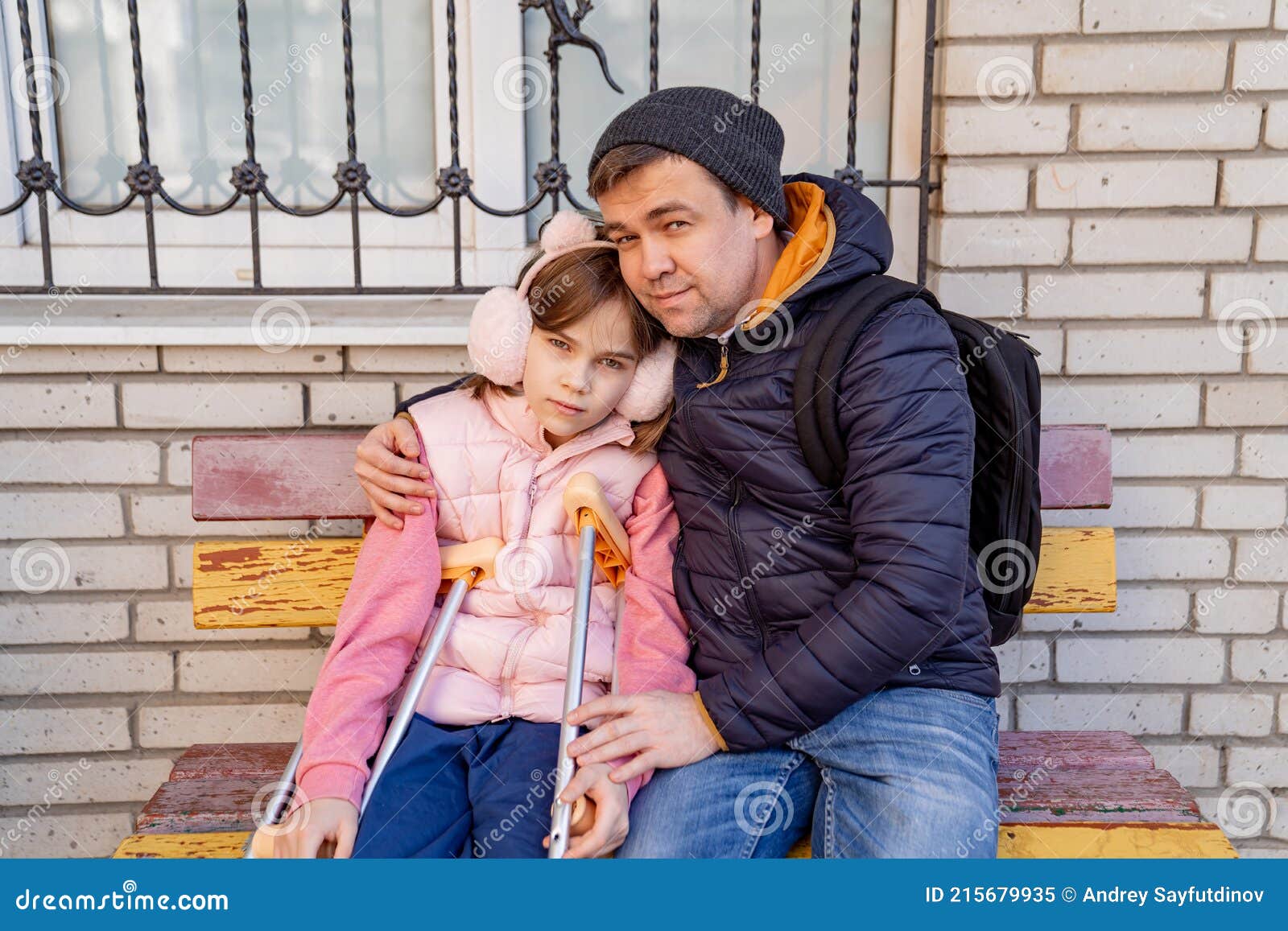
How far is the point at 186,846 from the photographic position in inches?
79.7

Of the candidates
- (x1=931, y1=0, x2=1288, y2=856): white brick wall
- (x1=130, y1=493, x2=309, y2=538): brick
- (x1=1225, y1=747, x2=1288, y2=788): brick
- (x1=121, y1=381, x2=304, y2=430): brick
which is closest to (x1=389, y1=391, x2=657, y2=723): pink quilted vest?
(x1=121, y1=381, x2=304, y2=430): brick

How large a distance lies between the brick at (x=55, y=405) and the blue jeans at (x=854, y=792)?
161 cm

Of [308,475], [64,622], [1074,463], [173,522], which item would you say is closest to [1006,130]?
[1074,463]

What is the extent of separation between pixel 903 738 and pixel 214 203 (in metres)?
2.14

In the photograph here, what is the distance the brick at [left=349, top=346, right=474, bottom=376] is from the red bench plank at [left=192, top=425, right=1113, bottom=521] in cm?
30

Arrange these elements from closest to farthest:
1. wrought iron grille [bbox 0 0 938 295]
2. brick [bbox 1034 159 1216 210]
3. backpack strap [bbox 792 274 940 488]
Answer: backpack strap [bbox 792 274 940 488] → wrought iron grille [bbox 0 0 938 295] → brick [bbox 1034 159 1216 210]

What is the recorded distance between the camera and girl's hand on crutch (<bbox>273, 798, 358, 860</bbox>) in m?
1.78

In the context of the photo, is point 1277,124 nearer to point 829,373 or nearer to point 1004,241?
point 1004,241

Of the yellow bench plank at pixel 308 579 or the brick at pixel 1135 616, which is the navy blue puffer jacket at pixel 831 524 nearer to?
the yellow bench plank at pixel 308 579

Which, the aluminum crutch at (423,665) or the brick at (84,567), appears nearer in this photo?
the aluminum crutch at (423,665)

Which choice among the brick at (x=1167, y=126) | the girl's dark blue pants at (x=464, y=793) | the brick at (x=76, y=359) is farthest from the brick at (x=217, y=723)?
the brick at (x=1167, y=126)

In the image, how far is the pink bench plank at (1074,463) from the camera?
7.69 feet

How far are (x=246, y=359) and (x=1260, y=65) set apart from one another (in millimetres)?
2457

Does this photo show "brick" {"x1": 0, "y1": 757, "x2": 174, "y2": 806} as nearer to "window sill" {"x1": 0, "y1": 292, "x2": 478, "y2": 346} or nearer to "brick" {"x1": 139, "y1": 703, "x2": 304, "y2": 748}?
"brick" {"x1": 139, "y1": 703, "x2": 304, "y2": 748}
